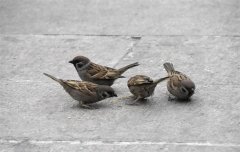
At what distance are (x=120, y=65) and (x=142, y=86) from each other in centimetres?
143

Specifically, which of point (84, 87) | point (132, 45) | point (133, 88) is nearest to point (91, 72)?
point (84, 87)

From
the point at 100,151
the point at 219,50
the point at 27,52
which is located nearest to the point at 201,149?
the point at 100,151

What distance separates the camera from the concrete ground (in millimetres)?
6508

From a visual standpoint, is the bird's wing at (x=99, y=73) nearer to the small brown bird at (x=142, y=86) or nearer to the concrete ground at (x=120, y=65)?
the concrete ground at (x=120, y=65)

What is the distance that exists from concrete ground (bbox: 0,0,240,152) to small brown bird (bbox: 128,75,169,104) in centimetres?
14

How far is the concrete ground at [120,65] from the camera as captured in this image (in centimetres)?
651

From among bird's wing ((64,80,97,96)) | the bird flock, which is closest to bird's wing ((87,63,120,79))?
the bird flock

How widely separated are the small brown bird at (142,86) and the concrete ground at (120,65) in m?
0.14

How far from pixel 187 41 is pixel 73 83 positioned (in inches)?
108

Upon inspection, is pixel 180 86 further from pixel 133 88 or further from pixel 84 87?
pixel 84 87

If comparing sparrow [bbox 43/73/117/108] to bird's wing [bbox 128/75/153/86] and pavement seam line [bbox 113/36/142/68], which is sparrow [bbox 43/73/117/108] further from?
pavement seam line [bbox 113/36/142/68]

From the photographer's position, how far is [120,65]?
28.5 ft

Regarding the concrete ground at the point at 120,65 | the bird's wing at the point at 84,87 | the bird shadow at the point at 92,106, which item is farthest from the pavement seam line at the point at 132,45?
the bird's wing at the point at 84,87

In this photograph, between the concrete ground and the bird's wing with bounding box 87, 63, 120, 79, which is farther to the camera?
the bird's wing with bounding box 87, 63, 120, 79
